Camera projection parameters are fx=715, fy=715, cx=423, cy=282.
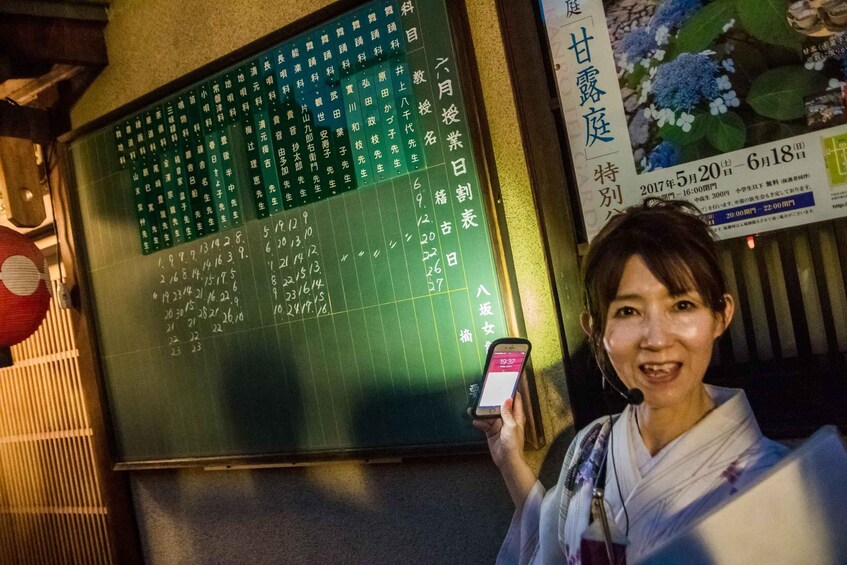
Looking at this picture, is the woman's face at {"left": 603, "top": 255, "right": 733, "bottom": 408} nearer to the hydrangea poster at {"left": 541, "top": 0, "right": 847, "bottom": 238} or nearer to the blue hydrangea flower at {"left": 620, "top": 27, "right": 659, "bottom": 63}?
the hydrangea poster at {"left": 541, "top": 0, "right": 847, "bottom": 238}

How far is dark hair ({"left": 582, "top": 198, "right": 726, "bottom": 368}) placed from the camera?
1.92 m

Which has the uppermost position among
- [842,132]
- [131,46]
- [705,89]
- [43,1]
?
[43,1]

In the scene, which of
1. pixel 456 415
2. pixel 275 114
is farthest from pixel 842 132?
pixel 275 114

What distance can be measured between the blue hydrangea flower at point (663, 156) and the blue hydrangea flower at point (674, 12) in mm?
449

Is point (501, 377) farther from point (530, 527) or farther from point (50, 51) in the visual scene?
point (50, 51)

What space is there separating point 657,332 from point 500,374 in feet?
2.71

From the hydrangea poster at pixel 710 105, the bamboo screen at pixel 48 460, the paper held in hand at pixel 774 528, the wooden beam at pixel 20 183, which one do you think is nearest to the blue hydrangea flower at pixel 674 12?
the hydrangea poster at pixel 710 105

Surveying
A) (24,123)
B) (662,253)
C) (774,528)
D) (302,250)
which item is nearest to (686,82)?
(662,253)

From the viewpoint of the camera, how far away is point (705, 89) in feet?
8.75

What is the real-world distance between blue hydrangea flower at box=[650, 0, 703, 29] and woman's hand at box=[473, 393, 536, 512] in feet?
5.03

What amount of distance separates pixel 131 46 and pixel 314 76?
1812 mm

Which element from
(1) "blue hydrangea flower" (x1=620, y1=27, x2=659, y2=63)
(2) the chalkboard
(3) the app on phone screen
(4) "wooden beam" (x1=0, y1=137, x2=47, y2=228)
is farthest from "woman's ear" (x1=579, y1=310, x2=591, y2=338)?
(4) "wooden beam" (x1=0, y1=137, x2=47, y2=228)

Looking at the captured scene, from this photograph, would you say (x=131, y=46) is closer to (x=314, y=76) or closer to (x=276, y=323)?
(x=314, y=76)

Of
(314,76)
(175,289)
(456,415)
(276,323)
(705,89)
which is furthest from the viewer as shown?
(175,289)
